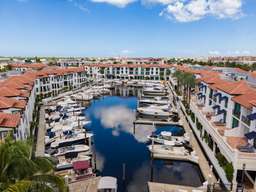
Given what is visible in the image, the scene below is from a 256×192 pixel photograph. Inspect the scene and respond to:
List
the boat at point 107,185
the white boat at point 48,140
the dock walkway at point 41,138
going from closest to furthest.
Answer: the boat at point 107,185 < the dock walkway at point 41,138 < the white boat at point 48,140

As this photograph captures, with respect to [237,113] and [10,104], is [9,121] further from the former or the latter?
[237,113]

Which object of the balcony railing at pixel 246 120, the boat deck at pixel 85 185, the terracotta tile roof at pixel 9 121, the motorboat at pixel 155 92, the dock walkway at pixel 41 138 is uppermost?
the terracotta tile roof at pixel 9 121

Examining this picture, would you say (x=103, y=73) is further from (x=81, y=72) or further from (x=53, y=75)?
(x=53, y=75)

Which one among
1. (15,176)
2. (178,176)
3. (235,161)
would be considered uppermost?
(15,176)

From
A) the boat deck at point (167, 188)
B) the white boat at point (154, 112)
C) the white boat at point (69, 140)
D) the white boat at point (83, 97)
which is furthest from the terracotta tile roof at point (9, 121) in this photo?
the white boat at point (83, 97)

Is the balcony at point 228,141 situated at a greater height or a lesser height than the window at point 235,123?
lesser

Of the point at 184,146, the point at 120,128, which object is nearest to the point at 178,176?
the point at 184,146

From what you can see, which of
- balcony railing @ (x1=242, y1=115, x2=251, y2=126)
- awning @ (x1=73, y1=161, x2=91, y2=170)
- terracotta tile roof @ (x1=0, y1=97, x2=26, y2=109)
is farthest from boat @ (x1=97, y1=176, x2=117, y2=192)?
balcony railing @ (x1=242, y1=115, x2=251, y2=126)

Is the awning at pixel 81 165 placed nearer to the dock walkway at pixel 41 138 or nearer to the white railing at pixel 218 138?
the dock walkway at pixel 41 138

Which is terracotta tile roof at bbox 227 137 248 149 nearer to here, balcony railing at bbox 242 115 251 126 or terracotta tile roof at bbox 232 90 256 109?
balcony railing at bbox 242 115 251 126
